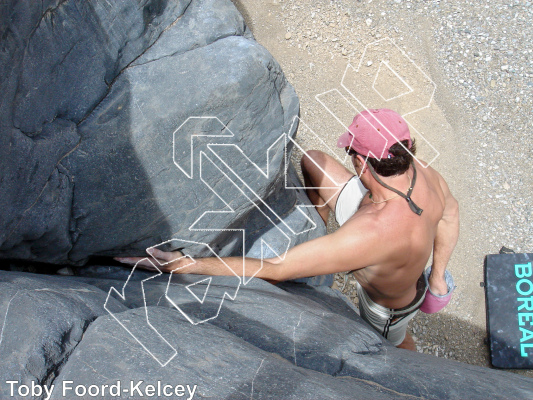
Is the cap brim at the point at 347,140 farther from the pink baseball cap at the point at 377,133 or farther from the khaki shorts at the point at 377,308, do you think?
the khaki shorts at the point at 377,308

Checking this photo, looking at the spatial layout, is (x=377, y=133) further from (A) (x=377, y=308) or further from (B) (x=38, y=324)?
(B) (x=38, y=324)

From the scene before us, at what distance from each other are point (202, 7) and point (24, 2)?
3.08 feet

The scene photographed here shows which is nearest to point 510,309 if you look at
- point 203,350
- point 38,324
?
point 203,350

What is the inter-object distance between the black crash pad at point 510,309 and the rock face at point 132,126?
8.44 feet

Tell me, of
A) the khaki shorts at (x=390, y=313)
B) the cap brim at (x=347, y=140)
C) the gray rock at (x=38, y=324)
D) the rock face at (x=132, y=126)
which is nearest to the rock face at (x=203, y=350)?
the gray rock at (x=38, y=324)

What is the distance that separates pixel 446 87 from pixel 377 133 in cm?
272

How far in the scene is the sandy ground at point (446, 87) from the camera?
4094 millimetres

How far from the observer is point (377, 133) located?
2.37 meters

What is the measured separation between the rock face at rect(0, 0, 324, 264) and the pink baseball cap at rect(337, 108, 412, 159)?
0.39 metres

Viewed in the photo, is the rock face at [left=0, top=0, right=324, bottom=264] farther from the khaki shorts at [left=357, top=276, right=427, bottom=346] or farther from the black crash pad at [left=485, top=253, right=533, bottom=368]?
the black crash pad at [left=485, top=253, right=533, bottom=368]

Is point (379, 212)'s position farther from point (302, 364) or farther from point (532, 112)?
point (532, 112)

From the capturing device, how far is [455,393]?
5.38 feet

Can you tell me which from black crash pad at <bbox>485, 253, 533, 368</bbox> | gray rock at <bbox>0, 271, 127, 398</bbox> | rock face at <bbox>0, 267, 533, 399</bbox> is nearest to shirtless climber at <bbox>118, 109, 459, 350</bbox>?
rock face at <bbox>0, 267, 533, 399</bbox>

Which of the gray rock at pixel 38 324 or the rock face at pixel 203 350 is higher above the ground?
the gray rock at pixel 38 324
